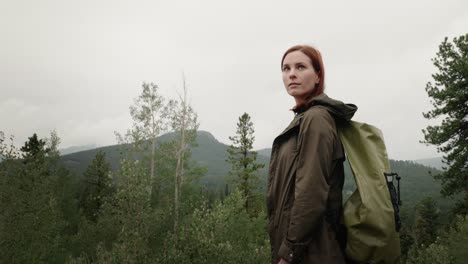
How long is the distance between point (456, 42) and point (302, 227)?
22.4m

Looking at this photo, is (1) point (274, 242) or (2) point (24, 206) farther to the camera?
(2) point (24, 206)

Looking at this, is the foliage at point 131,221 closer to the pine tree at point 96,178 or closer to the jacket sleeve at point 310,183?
the jacket sleeve at point 310,183

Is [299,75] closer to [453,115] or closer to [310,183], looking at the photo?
[310,183]

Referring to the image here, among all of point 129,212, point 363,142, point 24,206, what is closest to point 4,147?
point 24,206

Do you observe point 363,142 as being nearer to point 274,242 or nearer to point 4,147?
point 274,242

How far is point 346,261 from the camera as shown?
2.50 m

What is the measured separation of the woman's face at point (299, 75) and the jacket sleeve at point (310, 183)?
18.2 inches

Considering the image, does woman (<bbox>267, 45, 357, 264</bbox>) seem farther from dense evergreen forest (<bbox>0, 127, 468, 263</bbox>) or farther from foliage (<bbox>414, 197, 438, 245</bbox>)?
foliage (<bbox>414, 197, 438, 245</bbox>)

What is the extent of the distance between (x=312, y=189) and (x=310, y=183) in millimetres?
44

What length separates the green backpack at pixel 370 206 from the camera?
2318mm

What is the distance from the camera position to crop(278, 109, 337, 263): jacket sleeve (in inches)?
93.6

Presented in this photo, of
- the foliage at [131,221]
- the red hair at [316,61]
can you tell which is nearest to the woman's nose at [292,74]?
the red hair at [316,61]

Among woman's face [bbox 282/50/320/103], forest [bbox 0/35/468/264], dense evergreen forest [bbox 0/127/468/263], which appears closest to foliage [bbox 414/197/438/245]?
forest [bbox 0/35/468/264]

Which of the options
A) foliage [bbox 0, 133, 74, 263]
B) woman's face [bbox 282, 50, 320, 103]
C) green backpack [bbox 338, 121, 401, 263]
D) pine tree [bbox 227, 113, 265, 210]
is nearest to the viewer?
green backpack [bbox 338, 121, 401, 263]
